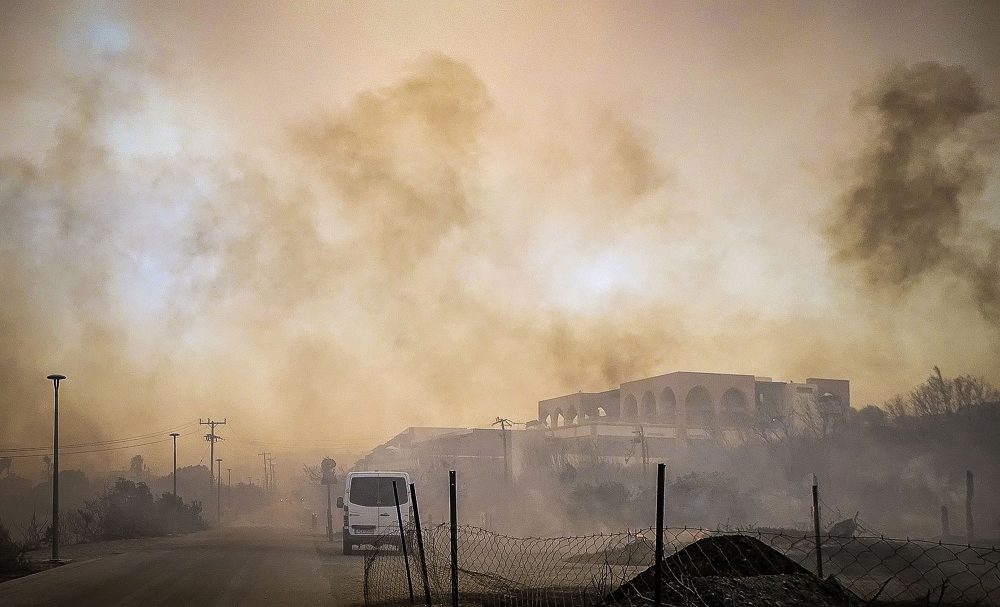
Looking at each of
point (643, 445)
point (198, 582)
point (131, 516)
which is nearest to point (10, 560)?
point (198, 582)

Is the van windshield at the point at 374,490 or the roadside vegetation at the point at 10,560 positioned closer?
the roadside vegetation at the point at 10,560

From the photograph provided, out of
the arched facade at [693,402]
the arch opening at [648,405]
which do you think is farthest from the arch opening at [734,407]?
the arch opening at [648,405]

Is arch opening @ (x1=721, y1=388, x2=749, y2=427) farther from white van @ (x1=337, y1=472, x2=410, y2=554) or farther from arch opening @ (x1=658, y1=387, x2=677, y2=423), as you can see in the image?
white van @ (x1=337, y1=472, x2=410, y2=554)

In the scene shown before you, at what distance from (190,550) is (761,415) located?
2047 inches

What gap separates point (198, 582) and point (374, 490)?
11410 millimetres

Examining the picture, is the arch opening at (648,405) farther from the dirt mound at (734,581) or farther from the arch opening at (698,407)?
the dirt mound at (734,581)

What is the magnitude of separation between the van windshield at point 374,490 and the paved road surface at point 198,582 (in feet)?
6.91

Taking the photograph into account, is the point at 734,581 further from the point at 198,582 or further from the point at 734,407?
the point at 734,407

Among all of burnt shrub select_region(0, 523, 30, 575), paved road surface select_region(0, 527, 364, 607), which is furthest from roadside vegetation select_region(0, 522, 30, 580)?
paved road surface select_region(0, 527, 364, 607)

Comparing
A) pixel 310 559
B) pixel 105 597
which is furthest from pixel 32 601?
pixel 310 559

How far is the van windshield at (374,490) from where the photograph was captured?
1291 inches

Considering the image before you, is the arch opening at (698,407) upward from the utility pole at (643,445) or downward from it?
upward

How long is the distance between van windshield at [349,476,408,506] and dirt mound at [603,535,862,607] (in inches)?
868

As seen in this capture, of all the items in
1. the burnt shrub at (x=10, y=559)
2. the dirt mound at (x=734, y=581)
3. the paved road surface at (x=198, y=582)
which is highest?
the dirt mound at (x=734, y=581)
